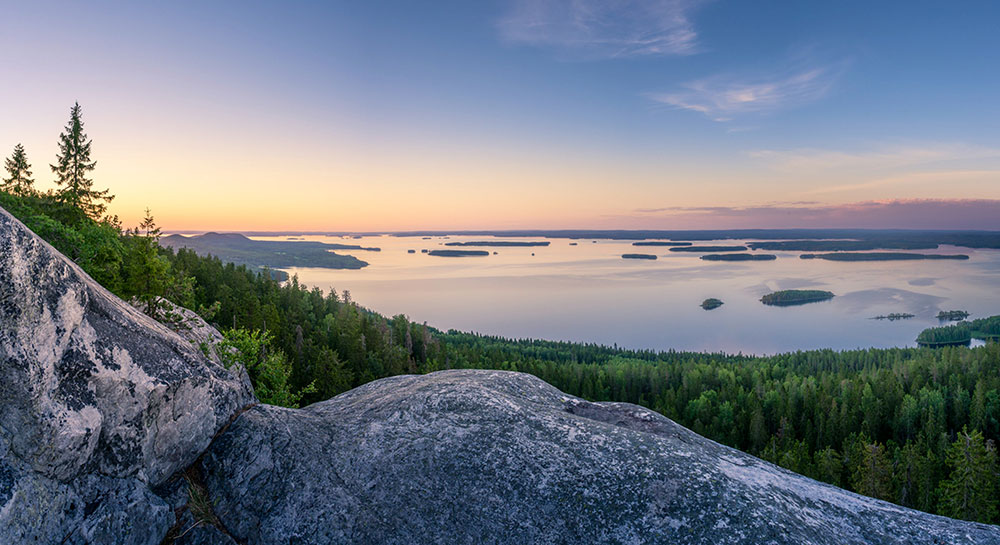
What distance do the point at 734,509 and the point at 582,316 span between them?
150 metres

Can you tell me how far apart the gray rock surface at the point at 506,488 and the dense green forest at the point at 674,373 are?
387cm

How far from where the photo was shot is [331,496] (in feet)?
27.6

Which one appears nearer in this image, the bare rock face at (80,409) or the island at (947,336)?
the bare rock face at (80,409)

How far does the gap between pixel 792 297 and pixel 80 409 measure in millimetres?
213790

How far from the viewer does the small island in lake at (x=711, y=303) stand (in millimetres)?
169675

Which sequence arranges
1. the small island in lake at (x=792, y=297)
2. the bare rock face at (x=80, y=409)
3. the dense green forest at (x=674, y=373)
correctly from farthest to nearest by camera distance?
the small island in lake at (x=792, y=297), the dense green forest at (x=674, y=373), the bare rock face at (x=80, y=409)

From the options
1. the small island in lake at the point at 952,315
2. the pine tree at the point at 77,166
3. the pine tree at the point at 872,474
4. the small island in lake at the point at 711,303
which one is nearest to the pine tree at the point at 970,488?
the pine tree at the point at 872,474

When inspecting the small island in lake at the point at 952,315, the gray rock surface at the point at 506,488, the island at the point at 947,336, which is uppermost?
the gray rock surface at the point at 506,488

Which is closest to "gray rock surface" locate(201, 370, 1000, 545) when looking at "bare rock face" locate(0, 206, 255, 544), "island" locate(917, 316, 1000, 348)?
"bare rock face" locate(0, 206, 255, 544)

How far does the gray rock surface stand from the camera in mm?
7633

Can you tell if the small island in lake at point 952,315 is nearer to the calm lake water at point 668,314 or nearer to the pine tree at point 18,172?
the calm lake water at point 668,314

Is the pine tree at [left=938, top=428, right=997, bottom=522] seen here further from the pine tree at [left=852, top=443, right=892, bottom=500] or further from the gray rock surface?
the gray rock surface

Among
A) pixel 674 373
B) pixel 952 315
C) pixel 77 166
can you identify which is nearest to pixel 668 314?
pixel 674 373

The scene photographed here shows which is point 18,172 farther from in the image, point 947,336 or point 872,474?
point 947,336
